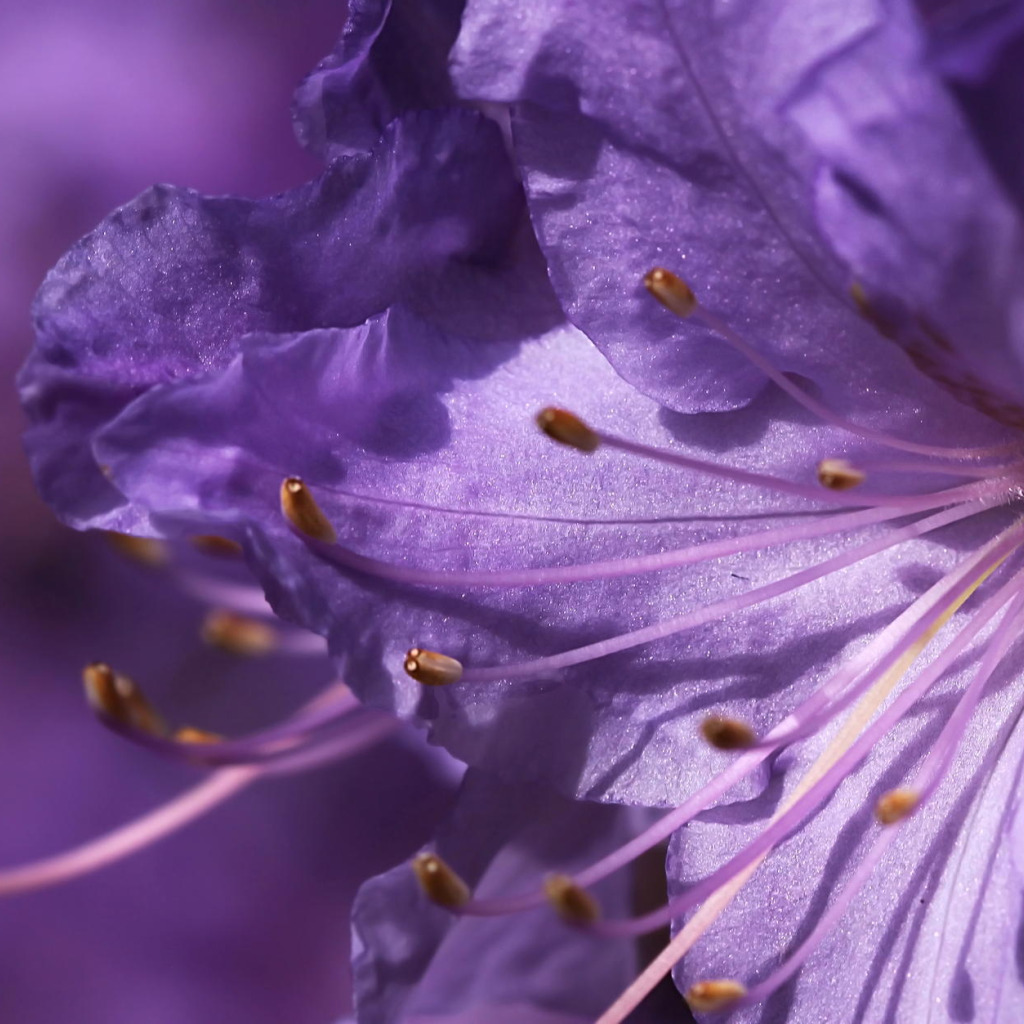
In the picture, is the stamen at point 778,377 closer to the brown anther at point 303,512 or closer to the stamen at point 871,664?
the stamen at point 871,664

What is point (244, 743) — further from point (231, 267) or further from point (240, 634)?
point (240, 634)

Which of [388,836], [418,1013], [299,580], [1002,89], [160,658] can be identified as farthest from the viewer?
[160,658]

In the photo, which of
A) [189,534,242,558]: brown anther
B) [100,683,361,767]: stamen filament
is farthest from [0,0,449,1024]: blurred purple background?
[100,683,361,767]: stamen filament

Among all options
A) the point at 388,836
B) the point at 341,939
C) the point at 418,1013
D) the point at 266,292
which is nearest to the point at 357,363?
the point at 266,292

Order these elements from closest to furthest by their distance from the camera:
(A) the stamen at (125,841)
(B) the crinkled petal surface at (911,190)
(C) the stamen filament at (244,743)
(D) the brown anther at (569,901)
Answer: (B) the crinkled petal surface at (911,190) → (D) the brown anther at (569,901) → (C) the stamen filament at (244,743) → (A) the stamen at (125,841)

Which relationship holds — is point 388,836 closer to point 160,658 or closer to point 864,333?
point 160,658

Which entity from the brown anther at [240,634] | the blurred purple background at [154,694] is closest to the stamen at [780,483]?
the brown anther at [240,634]

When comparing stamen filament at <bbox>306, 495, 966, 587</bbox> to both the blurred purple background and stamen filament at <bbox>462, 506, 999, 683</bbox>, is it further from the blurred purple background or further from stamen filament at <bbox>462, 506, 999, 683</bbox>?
the blurred purple background
